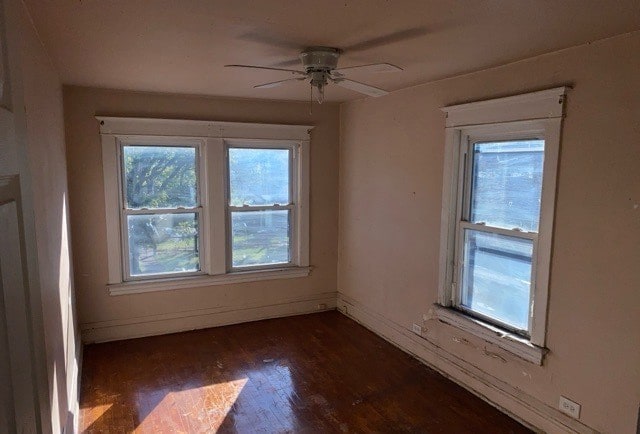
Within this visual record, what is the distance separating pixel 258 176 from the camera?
438 centimetres

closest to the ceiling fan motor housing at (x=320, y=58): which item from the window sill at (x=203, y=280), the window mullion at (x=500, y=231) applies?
the window mullion at (x=500, y=231)

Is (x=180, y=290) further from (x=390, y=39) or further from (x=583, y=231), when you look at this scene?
(x=583, y=231)

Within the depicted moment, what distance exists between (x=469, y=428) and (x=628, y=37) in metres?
2.36

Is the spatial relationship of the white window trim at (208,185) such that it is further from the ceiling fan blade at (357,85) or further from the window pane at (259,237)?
the ceiling fan blade at (357,85)

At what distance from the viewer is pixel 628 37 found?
Result: 6.93 feet

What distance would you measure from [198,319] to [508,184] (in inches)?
121

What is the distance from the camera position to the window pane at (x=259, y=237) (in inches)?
172

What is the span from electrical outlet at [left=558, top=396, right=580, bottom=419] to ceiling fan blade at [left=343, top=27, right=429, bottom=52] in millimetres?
2199

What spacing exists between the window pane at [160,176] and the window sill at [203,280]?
707 millimetres

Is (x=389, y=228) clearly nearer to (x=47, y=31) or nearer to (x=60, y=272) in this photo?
(x=60, y=272)

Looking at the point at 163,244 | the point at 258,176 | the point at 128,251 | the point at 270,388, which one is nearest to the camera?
the point at 270,388

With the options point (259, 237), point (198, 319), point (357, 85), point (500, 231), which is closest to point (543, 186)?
point (500, 231)

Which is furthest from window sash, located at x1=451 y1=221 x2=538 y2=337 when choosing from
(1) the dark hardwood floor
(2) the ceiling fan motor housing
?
(2) the ceiling fan motor housing

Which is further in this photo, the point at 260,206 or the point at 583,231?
the point at 260,206
